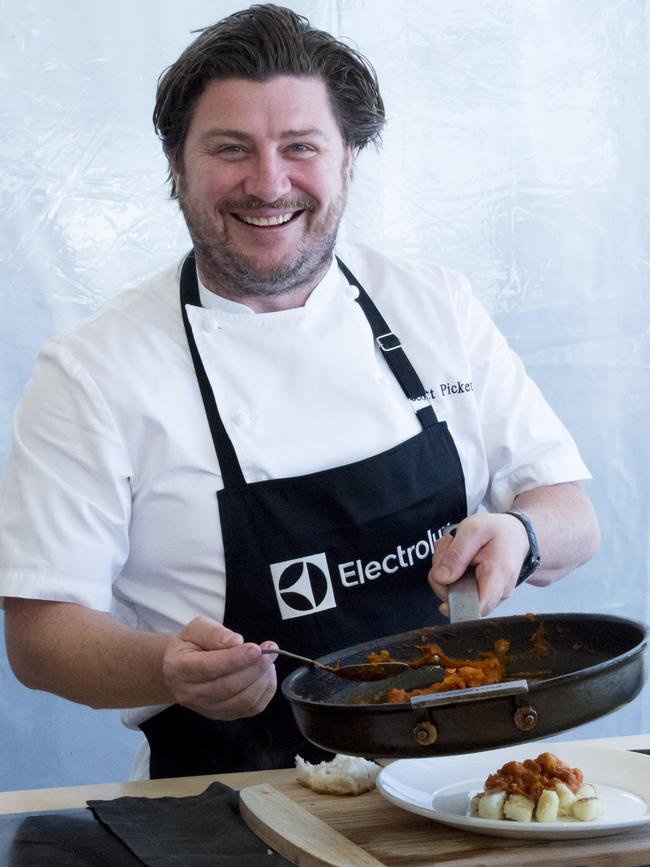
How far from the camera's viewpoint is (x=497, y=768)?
1550mm

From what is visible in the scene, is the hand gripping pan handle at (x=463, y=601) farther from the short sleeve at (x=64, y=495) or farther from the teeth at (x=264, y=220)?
the teeth at (x=264, y=220)

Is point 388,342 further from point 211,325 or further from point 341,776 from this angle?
point 341,776

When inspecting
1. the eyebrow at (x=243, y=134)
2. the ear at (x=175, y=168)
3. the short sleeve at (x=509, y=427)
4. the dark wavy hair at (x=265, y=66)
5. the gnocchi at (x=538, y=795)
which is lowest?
the gnocchi at (x=538, y=795)

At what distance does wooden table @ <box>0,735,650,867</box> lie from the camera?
1.28 metres

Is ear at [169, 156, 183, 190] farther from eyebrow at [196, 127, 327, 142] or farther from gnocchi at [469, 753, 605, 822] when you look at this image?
gnocchi at [469, 753, 605, 822]

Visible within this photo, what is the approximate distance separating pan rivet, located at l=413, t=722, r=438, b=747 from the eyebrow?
1083mm

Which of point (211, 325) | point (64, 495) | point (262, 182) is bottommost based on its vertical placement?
point (64, 495)

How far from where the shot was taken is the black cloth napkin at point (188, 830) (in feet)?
4.41

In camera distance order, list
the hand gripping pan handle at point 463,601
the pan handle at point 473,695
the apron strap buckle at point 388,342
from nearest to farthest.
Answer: the pan handle at point 473,695 < the hand gripping pan handle at point 463,601 < the apron strap buckle at point 388,342

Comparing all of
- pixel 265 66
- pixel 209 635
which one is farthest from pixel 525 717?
pixel 265 66

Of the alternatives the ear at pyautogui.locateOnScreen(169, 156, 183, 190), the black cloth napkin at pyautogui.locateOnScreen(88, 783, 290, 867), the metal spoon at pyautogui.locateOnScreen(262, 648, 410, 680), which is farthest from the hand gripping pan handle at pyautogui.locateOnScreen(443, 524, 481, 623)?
the ear at pyautogui.locateOnScreen(169, 156, 183, 190)

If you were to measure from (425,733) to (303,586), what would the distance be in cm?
69

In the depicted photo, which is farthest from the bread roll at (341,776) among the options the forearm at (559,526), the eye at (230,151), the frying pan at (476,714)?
the eye at (230,151)

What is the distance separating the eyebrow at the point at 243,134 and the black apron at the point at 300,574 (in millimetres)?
320
